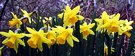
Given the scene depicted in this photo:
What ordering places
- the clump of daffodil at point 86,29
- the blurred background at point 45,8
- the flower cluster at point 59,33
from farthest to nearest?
the blurred background at point 45,8, the clump of daffodil at point 86,29, the flower cluster at point 59,33

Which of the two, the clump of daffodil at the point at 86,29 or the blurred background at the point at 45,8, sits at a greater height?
the blurred background at the point at 45,8

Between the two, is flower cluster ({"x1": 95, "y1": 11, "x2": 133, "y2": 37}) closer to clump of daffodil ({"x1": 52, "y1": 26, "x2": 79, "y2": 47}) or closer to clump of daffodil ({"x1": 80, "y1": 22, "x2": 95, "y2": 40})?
clump of daffodil ({"x1": 80, "y1": 22, "x2": 95, "y2": 40})

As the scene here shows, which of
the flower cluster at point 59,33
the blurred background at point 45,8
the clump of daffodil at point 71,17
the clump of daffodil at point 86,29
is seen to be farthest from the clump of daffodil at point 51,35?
the blurred background at point 45,8

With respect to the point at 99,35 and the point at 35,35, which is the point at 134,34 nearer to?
the point at 99,35

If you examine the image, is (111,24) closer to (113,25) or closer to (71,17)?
(113,25)

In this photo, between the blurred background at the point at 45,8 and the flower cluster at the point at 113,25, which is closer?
the flower cluster at the point at 113,25

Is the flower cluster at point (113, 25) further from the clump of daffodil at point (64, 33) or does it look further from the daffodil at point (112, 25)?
the clump of daffodil at point (64, 33)

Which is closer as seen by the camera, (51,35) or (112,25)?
(51,35)

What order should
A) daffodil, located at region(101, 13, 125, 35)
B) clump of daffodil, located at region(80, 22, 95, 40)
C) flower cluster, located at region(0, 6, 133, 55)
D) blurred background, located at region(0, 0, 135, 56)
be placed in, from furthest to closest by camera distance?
blurred background, located at region(0, 0, 135, 56) < clump of daffodil, located at region(80, 22, 95, 40) < daffodil, located at region(101, 13, 125, 35) < flower cluster, located at region(0, 6, 133, 55)

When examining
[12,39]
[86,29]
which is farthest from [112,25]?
[12,39]

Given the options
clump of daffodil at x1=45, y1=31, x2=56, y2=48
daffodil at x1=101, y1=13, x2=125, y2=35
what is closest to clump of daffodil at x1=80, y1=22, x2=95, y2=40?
daffodil at x1=101, y1=13, x2=125, y2=35

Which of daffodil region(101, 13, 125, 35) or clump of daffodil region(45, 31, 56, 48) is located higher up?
daffodil region(101, 13, 125, 35)

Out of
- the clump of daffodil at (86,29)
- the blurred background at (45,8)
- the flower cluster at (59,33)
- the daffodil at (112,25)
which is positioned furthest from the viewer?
the blurred background at (45,8)
